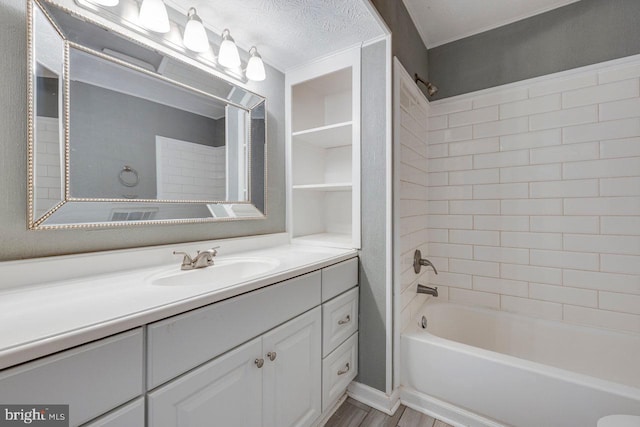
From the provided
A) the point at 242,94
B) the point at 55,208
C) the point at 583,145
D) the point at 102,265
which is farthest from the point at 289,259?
the point at 583,145

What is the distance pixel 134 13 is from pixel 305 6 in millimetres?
737

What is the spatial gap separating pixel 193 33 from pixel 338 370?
1.78 m

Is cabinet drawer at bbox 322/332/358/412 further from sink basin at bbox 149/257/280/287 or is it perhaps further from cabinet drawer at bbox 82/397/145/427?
cabinet drawer at bbox 82/397/145/427

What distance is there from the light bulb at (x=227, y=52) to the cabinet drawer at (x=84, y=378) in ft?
4.37

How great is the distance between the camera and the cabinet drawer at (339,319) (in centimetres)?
131

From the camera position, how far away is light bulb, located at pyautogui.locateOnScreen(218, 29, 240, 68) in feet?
4.67

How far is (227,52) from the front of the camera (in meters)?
1.44

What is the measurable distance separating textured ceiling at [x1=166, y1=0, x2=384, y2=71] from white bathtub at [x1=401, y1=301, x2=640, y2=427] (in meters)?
1.69

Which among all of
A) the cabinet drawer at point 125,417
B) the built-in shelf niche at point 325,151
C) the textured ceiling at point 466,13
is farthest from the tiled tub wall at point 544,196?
the cabinet drawer at point 125,417

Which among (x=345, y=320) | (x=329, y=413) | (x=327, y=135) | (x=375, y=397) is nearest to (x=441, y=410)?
(x=375, y=397)

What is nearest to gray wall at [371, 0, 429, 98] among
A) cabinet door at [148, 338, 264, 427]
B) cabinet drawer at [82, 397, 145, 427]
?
cabinet door at [148, 338, 264, 427]

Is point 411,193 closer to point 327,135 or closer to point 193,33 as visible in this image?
point 327,135

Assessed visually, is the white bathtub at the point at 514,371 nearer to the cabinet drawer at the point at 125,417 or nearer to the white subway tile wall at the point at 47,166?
the cabinet drawer at the point at 125,417

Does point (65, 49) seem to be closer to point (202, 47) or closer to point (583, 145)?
point (202, 47)
